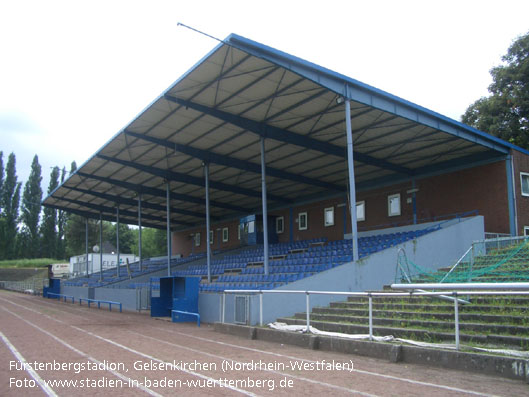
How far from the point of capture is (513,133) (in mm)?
30172

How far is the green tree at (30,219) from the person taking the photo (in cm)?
7394

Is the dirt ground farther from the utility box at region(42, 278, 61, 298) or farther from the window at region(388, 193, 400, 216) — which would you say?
the utility box at region(42, 278, 61, 298)

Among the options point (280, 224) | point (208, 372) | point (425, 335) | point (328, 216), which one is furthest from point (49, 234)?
point (425, 335)

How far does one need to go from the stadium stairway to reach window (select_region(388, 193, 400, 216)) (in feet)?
41.7

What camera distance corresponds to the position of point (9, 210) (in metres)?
74.3

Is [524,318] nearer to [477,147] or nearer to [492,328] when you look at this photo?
[492,328]

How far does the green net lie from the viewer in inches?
523

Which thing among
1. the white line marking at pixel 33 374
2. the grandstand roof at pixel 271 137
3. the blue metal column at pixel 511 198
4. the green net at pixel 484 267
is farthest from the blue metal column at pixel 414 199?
the white line marking at pixel 33 374

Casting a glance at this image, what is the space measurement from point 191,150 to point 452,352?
696 inches

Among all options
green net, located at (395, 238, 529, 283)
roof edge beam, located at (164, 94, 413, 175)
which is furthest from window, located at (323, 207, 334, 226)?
green net, located at (395, 238, 529, 283)

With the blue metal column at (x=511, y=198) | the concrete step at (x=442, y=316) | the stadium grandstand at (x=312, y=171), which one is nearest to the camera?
the concrete step at (x=442, y=316)

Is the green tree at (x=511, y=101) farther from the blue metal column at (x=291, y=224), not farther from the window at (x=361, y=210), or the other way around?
the blue metal column at (x=291, y=224)

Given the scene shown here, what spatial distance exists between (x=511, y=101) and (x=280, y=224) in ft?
57.9

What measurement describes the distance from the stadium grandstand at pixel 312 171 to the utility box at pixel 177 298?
1.95 feet
